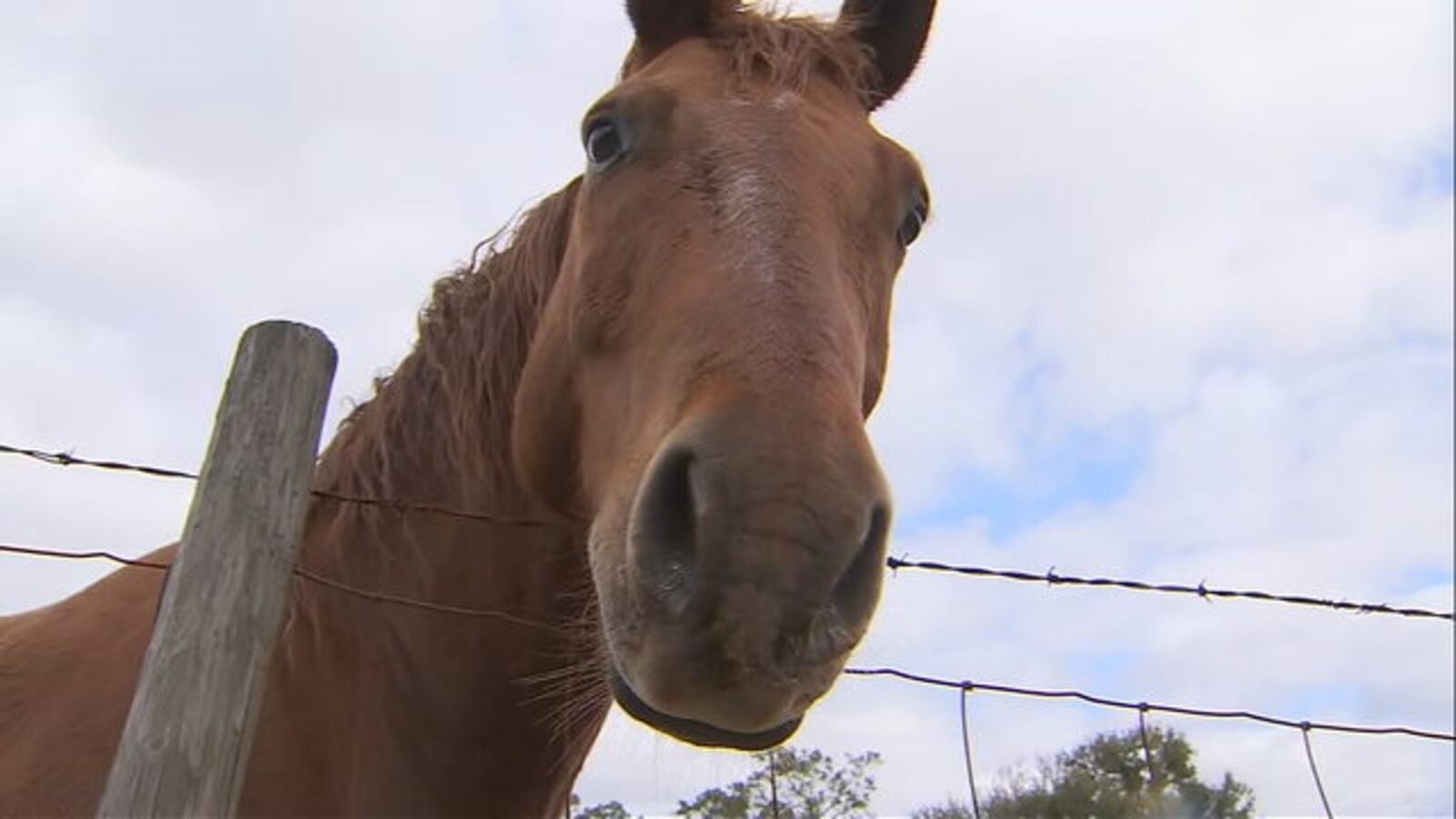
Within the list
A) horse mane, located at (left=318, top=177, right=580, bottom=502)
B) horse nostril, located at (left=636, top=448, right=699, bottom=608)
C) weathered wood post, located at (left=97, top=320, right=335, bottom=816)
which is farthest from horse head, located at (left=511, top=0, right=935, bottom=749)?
weathered wood post, located at (left=97, top=320, right=335, bottom=816)

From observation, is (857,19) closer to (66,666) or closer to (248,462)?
(248,462)

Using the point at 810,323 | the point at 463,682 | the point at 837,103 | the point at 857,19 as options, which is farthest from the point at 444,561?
the point at 857,19

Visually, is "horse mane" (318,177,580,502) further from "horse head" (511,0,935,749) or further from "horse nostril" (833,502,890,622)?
"horse nostril" (833,502,890,622)

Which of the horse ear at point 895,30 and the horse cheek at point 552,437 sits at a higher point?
the horse ear at point 895,30

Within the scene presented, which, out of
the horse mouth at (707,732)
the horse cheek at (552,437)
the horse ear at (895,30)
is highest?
the horse ear at (895,30)

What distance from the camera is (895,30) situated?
3.88 m

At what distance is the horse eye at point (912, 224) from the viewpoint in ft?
10.6

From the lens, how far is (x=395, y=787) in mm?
2707

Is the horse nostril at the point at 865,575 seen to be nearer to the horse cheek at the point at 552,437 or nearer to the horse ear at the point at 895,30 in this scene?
the horse cheek at the point at 552,437

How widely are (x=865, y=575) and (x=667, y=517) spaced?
0.36m

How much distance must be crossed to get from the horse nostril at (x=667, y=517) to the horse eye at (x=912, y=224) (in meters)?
1.39

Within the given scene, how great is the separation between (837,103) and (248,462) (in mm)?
1786

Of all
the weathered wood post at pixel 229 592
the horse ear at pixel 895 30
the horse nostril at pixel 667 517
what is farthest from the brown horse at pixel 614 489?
the weathered wood post at pixel 229 592

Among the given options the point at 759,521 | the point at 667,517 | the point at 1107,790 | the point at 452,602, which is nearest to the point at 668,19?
the point at 452,602
